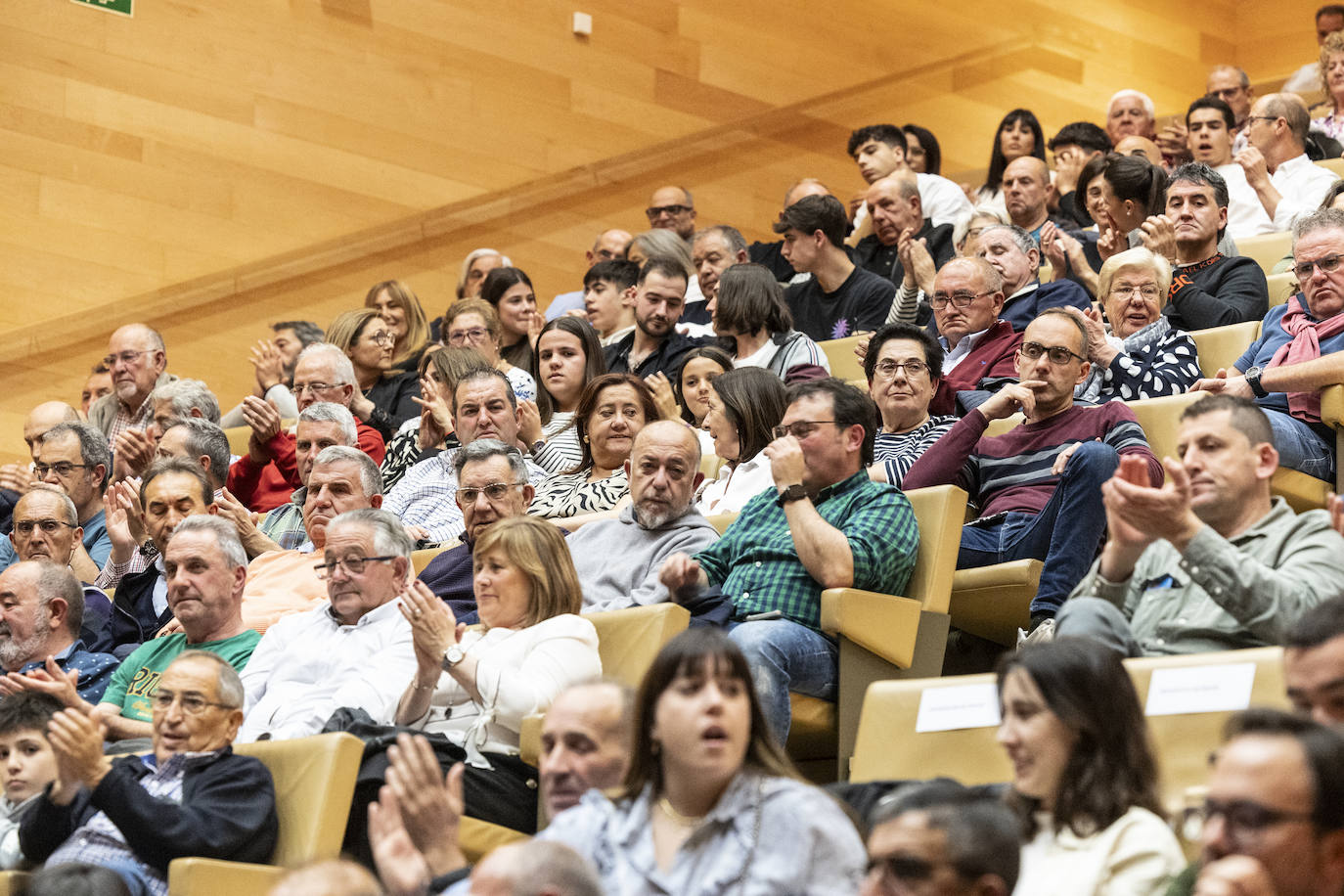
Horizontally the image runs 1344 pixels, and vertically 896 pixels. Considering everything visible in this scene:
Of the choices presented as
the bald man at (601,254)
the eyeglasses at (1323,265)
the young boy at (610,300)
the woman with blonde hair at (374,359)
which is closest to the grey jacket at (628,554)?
the eyeglasses at (1323,265)

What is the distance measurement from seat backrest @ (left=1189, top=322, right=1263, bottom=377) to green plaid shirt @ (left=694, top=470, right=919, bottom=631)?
1135mm

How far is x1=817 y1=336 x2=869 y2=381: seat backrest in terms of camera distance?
15.5 ft

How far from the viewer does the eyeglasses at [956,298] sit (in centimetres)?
412

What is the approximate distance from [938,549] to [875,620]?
9.0 inches

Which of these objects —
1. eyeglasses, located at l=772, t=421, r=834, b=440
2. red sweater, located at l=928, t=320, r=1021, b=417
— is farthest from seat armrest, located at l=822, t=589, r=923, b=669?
red sweater, located at l=928, t=320, r=1021, b=417

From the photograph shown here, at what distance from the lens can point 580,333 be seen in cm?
456

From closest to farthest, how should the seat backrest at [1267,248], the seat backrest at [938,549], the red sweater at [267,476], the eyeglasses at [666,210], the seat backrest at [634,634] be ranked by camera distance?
the seat backrest at [634,634] → the seat backrest at [938,549] → the red sweater at [267,476] → the seat backrest at [1267,248] → the eyeglasses at [666,210]

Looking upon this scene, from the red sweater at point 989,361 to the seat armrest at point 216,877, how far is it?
2026 mm


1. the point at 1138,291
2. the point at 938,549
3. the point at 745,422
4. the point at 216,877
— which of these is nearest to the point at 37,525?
the point at 745,422

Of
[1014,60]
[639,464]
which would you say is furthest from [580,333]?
[1014,60]

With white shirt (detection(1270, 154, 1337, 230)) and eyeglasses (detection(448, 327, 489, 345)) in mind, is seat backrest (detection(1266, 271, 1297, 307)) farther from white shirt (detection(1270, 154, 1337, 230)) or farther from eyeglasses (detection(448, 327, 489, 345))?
eyeglasses (detection(448, 327, 489, 345))

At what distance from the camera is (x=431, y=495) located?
417 cm

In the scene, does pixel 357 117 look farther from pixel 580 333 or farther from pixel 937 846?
pixel 937 846

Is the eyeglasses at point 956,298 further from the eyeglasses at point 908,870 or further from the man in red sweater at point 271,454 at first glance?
the eyeglasses at point 908,870
